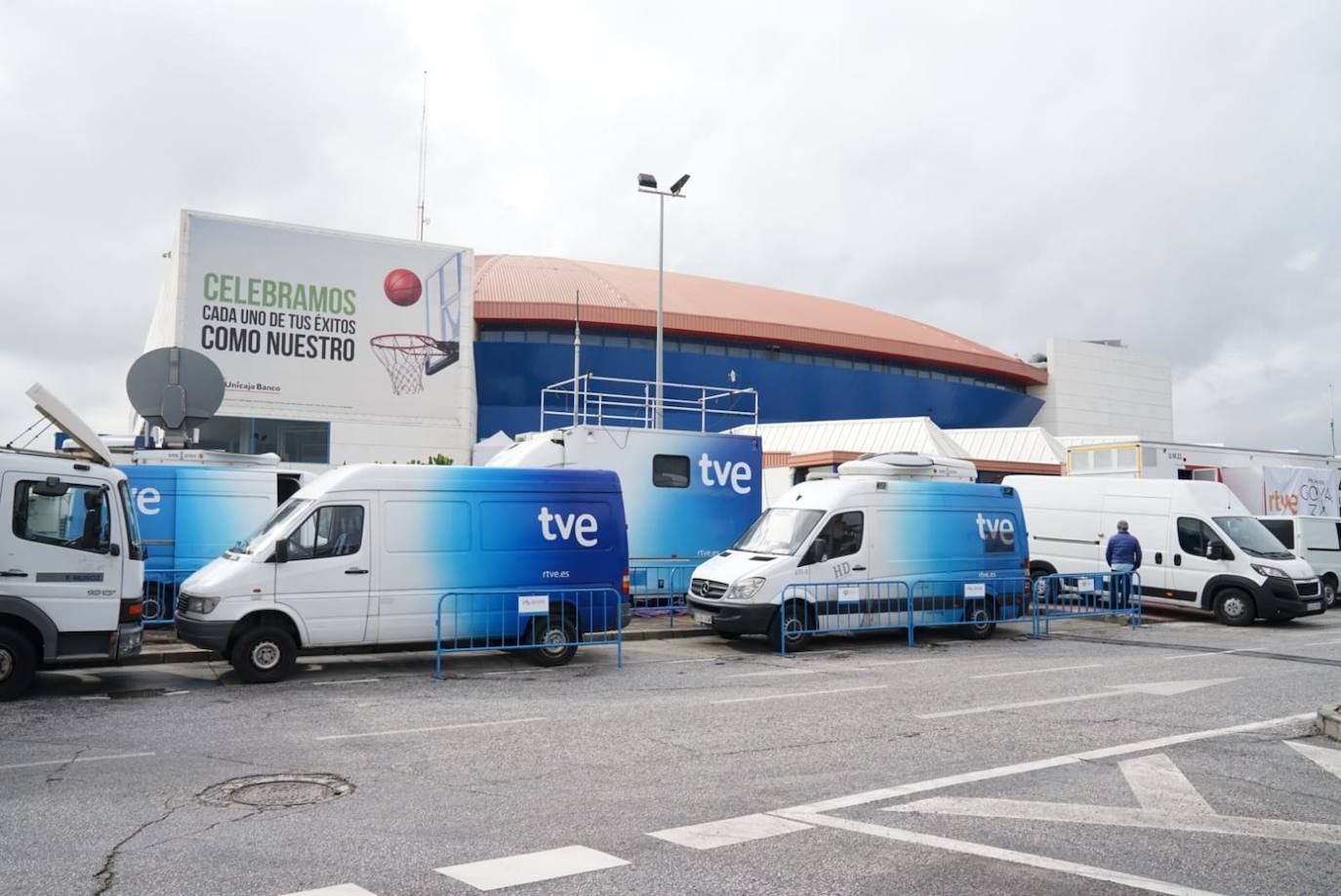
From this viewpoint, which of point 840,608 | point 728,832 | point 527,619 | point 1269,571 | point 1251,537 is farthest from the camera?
point 1251,537

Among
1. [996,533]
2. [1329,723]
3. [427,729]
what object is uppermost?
[996,533]

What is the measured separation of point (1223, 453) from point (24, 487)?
2383cm

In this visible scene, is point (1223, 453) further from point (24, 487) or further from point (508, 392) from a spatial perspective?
point (508, 392)

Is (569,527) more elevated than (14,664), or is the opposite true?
(569,527)

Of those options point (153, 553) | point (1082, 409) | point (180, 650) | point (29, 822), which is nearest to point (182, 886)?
point (29, 822)

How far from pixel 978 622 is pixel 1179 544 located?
5.89 metres

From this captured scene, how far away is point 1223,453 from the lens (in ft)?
78.2

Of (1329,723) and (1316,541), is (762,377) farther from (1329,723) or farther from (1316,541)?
(1329,723)

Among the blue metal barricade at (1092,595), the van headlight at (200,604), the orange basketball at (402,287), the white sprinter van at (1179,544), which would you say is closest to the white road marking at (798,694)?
the van headlight at (200,604)

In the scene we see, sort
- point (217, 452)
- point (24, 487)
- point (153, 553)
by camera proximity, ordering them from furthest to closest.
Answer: point (217, 452), point (153, 553), point (24, 487)

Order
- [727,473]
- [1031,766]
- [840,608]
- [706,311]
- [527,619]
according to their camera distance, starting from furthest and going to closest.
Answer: [706,311], [727,473], [840,608], [527,619], [1031,766]

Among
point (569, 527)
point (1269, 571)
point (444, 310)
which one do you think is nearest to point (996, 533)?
point (1269, 571)

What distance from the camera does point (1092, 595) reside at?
17250mm

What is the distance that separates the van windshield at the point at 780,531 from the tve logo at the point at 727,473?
2.00m
